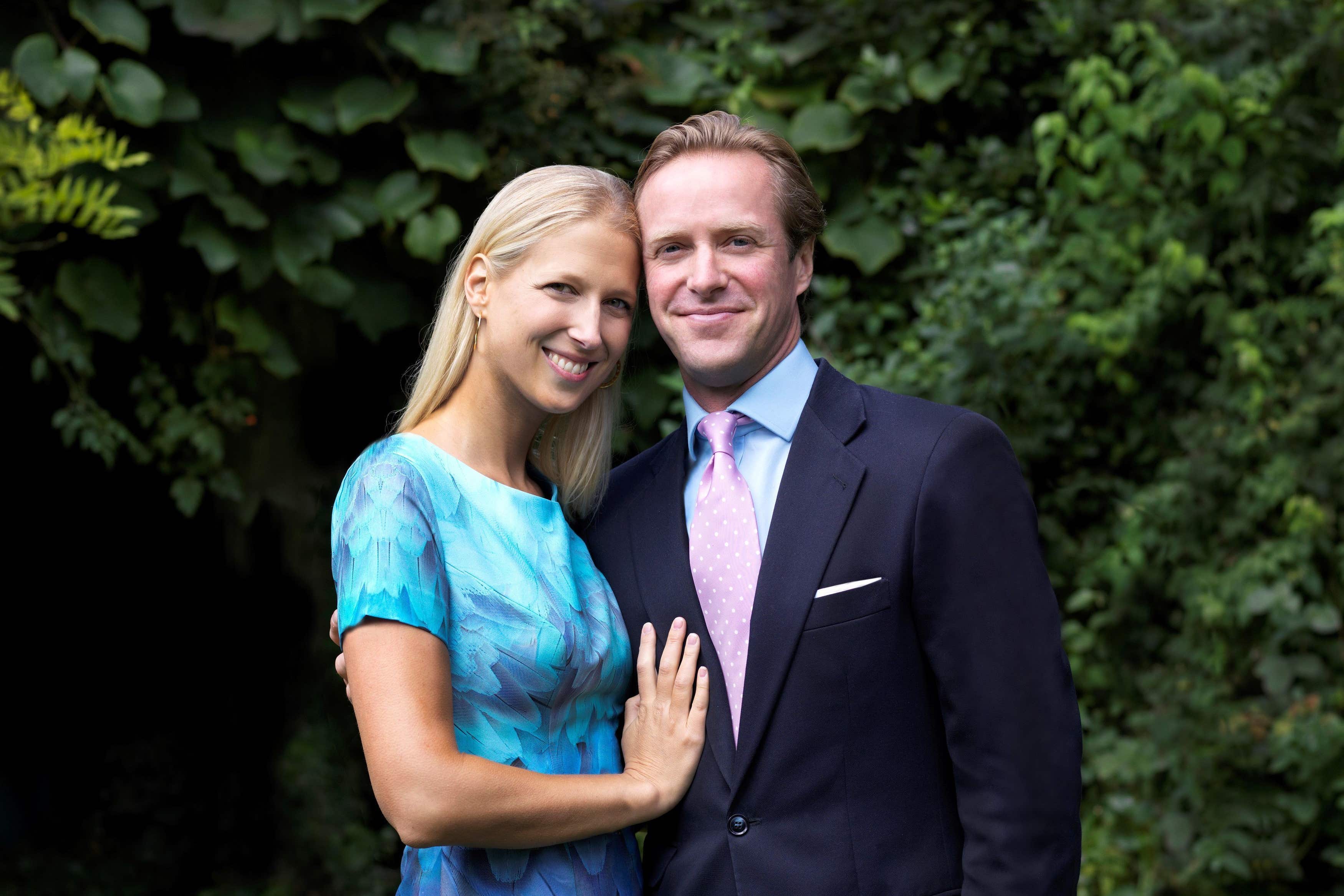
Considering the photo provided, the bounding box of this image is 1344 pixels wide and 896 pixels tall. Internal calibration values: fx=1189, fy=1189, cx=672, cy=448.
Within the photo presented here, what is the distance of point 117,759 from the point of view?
13.9 ft

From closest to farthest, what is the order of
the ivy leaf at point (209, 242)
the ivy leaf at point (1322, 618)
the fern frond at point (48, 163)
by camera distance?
the fern frond at point (48, 163)
the ivy leaf at point (1322, 618)
the ivy leaf at point (209, 242)

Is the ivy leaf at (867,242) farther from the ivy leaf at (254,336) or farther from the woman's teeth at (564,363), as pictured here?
the woman's teeth at (564,363)

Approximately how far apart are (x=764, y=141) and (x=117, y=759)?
3509 mm

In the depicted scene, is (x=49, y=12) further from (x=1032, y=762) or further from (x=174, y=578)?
(x=1032, y=762)

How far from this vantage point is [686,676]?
1780 mm

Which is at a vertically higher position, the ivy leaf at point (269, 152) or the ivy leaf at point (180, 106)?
the ivy leaf at point (180, 106)

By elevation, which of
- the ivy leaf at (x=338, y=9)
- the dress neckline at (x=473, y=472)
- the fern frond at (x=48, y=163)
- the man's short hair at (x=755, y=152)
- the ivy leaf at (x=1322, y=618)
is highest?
the ivy leaf at (x=338, y=9)

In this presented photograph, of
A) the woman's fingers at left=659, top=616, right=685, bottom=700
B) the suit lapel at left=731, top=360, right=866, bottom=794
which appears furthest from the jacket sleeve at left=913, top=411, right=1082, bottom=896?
the woman's fingers at left=659, top=616, right=685, bottom=700

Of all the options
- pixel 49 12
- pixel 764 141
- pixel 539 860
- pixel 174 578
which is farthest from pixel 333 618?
pixel 174 578

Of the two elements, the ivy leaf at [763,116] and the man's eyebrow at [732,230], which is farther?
the ivy leaf at [763,116]

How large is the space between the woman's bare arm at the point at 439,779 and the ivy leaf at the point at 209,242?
209 cm

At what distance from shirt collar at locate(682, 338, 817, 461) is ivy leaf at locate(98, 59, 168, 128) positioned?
2.10 meters

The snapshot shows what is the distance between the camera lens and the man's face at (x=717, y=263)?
187 centimetres

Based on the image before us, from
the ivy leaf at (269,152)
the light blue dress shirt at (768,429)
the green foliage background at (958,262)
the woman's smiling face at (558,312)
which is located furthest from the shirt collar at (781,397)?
the ivy leaf at (269,152)
